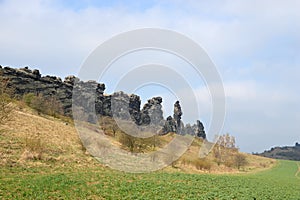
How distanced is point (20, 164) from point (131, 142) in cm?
2428

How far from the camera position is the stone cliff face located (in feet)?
366

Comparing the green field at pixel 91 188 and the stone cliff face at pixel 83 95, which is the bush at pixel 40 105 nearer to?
the stone cliff face at pixel 83 95

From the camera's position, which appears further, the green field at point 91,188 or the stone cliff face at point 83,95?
the stone cliff face at point 83,95

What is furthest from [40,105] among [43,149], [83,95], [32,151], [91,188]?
[91,188]

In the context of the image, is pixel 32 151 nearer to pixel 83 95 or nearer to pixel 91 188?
pixel 91 188

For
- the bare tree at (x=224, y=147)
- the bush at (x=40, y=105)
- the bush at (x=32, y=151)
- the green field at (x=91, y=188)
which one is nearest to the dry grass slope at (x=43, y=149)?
the bush at (x=32, y=151)

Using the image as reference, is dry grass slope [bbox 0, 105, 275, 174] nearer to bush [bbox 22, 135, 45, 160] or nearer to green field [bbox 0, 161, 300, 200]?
bush [bbox 22, 135, 45, 160]

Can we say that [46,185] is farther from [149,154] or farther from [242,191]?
[149,154]

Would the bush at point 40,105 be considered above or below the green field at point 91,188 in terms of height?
above

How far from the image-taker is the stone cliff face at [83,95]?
111688mm

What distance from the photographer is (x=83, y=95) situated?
448 feet

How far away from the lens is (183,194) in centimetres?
2539

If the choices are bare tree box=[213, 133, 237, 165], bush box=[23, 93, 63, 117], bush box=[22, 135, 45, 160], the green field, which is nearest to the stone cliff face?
bare tree box=[213, 133, 237, 165]

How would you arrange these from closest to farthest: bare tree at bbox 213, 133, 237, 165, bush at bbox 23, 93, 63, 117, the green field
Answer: the green field < bush at bbox 23, 93, 63, 117 < bare tree at bbox 213, 133, 237, 165
